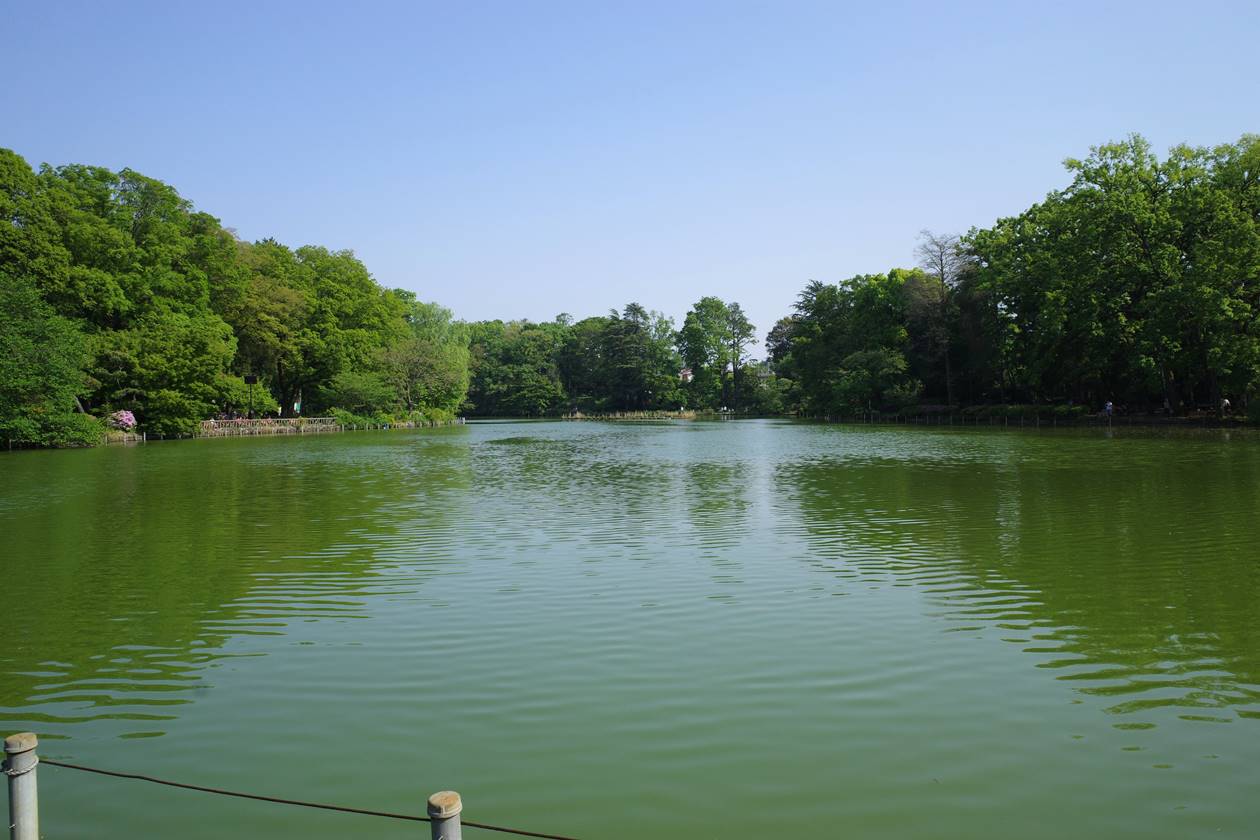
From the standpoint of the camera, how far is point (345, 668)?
21.8 feet

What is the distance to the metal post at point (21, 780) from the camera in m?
3.25

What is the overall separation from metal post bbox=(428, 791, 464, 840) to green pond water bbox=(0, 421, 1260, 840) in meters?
1.43

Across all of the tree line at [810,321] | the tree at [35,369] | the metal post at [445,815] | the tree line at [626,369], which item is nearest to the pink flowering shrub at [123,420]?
the tree line at [810,321]

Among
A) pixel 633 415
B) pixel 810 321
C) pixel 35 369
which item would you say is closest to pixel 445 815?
pixel 35 369

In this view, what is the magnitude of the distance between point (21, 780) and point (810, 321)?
277ft

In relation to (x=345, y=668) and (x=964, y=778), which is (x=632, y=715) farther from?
(x=345, y=668)

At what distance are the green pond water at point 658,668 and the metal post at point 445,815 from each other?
143 centimetres

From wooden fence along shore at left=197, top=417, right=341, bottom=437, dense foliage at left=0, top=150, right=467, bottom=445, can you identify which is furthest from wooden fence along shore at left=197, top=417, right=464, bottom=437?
dense foliage at left=0, top=150, right=467, bottom=445

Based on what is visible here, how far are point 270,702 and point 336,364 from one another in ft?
212

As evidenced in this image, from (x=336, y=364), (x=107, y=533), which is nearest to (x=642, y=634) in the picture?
(x=107, y=533)

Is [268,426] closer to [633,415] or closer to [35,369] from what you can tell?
[35,369]

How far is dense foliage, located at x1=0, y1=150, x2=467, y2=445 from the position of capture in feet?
123

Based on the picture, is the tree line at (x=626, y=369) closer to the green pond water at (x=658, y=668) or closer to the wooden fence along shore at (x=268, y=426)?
the wooden fence along shore at (x=268, y=426)

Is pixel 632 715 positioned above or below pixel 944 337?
below
